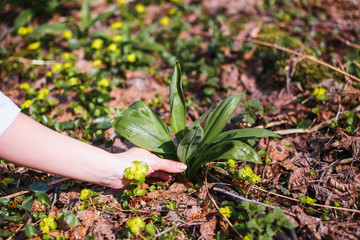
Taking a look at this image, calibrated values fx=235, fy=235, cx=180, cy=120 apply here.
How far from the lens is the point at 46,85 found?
3420mm

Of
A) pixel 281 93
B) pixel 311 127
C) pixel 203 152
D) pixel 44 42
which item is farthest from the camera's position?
pixel 44 42

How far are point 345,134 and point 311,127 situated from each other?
1.15 ft

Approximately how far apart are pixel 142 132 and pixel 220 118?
68 cm

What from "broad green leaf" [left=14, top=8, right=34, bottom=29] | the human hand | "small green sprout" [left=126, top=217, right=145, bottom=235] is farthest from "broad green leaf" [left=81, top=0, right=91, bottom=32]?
"small green sprout" [left=126, top=217, right=145, bottom=235]

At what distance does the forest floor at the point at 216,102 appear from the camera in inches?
74.9

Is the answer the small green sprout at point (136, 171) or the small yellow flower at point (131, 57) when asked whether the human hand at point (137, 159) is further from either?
the small yellow flower at point (131, 57)

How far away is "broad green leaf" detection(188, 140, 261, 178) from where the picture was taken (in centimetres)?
176

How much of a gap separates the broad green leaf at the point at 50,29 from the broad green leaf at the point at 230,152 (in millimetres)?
3511

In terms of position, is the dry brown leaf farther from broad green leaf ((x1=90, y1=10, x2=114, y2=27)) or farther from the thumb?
broad green leaf ((x1=90, y1=10, x2=114, y2=27))

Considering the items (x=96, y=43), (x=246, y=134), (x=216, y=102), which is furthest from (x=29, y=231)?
(x=96, y=43)

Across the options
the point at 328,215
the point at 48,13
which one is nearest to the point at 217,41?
the point at 328,215

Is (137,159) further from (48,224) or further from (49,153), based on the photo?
(48,224)

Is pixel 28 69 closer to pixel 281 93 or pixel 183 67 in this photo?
pixel 183 67

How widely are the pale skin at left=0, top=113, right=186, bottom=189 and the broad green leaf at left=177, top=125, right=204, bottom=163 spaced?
9 cm
